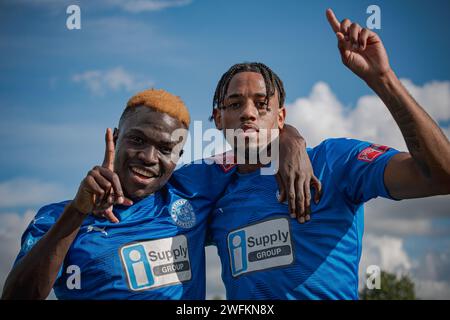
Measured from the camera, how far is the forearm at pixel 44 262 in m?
4.88

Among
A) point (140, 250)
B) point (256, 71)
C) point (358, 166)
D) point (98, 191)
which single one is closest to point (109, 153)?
point (98, 191)

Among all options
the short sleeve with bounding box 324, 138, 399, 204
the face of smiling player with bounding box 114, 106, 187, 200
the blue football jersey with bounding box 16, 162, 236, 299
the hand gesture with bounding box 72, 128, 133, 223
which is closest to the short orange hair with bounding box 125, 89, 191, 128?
the face of smiling player with bounding box 114, 106, 187, 200

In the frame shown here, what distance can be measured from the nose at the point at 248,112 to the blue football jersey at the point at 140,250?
0.99 metres

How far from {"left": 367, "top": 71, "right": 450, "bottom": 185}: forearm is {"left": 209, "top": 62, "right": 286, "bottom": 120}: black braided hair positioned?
76.9 inches

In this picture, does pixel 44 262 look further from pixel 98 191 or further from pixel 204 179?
pixel 204 179

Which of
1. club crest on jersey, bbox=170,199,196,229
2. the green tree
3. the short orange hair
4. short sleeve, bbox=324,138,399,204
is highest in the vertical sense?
the short orange hair

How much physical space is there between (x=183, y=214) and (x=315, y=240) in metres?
1.43

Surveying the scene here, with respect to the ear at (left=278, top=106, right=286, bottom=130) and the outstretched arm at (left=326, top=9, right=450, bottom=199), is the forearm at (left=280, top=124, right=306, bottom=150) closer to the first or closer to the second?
the ear at (left=278, top=106, right=286, bottom=130)

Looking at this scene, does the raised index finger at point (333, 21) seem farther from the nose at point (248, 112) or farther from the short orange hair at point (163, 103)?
the short orange hair at point (163, 103)

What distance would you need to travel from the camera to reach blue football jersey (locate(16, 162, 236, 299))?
5354mm

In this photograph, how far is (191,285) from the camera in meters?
5.66
